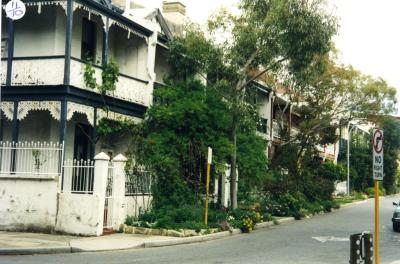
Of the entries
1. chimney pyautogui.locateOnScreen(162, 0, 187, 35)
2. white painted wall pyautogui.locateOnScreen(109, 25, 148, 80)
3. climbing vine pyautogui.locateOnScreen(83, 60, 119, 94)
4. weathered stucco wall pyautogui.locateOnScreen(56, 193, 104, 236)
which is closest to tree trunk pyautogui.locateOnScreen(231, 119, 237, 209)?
white painted wall pyautogui.locateOnScreen(109, 25, 148, 80)

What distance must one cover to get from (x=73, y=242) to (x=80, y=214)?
1652 millimetres

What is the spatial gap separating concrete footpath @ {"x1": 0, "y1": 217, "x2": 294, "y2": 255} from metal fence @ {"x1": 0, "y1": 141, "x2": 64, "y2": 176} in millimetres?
2274

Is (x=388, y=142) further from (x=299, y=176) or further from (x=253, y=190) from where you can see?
(x=253, y=190)

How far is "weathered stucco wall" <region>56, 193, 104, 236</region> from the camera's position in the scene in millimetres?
15594

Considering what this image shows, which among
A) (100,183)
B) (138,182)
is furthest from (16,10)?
(138,182)

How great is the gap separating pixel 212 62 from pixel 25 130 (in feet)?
24.0

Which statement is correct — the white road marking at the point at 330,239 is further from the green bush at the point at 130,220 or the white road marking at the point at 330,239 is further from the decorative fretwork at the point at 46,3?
the decorative fretwork at the point at 46,3

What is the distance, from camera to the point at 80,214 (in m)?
15.8

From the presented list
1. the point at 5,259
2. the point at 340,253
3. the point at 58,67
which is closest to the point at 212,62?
the point at 58,67

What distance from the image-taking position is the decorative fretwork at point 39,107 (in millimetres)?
17438

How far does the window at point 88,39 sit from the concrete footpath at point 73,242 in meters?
7.61

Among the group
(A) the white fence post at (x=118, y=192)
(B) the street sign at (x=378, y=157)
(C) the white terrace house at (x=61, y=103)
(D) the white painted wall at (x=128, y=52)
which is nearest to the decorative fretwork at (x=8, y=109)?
(C) the white terrace house at (x=61, y=103)

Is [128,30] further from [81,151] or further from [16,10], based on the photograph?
[16,10]

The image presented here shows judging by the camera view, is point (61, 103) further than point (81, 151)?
No
